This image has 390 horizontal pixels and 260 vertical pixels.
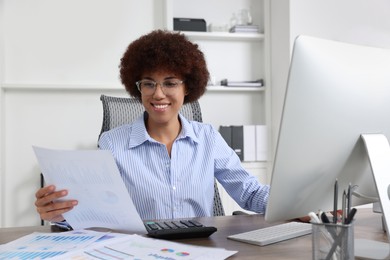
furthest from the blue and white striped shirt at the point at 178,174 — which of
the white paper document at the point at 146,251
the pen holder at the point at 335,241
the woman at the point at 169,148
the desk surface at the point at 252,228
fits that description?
the pen holder at the point at 335,241

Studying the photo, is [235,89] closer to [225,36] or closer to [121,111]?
[225,36]

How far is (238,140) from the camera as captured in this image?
3.20 m

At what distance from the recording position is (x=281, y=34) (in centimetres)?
317

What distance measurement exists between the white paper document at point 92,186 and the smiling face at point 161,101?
58 cm

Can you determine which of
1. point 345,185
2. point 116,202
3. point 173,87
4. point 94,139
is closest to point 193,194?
point 173,87

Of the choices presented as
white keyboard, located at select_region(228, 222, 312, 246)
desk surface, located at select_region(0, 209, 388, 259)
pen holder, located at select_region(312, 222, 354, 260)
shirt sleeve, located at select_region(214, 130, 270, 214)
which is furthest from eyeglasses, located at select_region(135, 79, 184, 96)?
pen holder, located at select_region(312, 222, 354, 260)

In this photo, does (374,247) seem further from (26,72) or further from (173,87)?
(26,72)

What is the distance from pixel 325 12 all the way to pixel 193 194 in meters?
2.15

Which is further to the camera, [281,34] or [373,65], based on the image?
[281,34]

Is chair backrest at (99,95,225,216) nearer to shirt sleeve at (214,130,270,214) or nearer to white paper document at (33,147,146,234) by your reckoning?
shirt sleeve at (214,130,270,214)

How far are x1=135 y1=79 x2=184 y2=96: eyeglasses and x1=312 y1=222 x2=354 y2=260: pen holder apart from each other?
94 cm

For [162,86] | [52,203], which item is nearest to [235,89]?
[162,86]

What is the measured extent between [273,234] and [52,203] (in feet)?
1.74

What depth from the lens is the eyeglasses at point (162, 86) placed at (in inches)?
61.5
